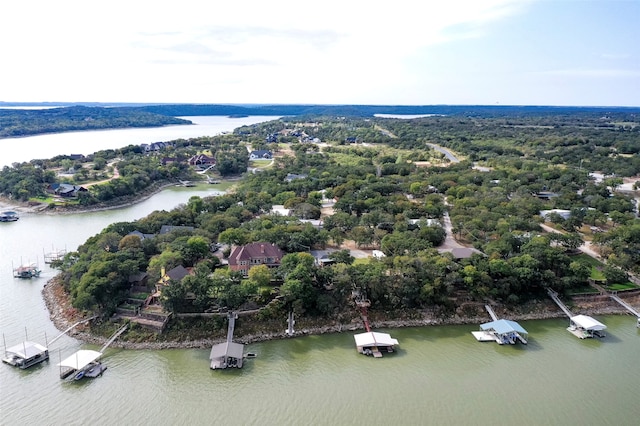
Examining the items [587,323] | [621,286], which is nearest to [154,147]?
[621,286]

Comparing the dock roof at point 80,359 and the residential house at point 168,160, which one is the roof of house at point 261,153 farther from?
the dock roof at point 80,359

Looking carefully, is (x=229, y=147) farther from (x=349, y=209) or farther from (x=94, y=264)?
(x=94, y=264)

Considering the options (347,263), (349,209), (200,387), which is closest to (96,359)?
(200,387)

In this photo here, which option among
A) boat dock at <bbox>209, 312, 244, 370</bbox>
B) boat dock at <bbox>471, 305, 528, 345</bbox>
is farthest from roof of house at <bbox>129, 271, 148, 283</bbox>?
boat dock at <bbox>471, 305, 528, 345</bbox>

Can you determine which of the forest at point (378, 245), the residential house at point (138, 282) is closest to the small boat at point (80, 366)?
the forest at point (378, 245)

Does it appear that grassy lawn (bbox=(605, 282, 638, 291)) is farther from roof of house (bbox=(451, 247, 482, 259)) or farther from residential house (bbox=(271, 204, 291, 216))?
residential house (bbox=(271, 204, 291, 216))
